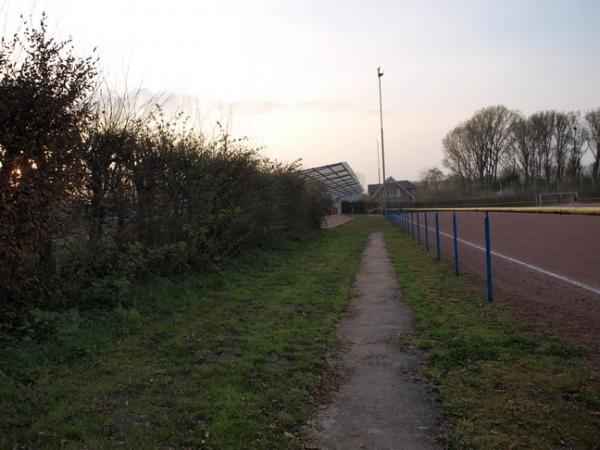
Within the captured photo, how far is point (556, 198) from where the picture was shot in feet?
199

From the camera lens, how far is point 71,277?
6238mm

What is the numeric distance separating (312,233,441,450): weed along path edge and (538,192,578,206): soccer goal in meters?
57.6

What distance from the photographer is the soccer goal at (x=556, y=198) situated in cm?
5763

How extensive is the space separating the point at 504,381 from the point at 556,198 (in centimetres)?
6318

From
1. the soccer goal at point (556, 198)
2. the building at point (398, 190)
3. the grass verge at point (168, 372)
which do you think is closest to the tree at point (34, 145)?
the grass verge at point (168, 372)

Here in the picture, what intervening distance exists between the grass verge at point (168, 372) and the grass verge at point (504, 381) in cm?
113

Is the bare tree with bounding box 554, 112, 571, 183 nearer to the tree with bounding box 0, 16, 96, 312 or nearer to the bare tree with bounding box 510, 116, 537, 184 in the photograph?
the bare tree with bounding box 510, 116, 537, 184

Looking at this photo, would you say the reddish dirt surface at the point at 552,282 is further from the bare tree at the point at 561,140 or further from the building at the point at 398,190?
the building at the point at 398,190

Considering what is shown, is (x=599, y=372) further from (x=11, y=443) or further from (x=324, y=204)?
(x=324, y=204)

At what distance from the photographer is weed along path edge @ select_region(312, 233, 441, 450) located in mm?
3395

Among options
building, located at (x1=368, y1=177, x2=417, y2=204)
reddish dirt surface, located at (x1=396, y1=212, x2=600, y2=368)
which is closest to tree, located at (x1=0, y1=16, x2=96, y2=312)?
reddish dirt surface, located at (x1=396, y1=212, x2=600, y2=368)

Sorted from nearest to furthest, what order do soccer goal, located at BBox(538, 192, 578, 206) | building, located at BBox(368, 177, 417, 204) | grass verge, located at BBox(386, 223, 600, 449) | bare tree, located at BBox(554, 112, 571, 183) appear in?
grass verge, located at BBox(386, 223, 600, 449) → soccer goal, located at BBox(538, 192, 578, 206) → bare tree, located at BBox(554, 112, 571, 183) → building, located at BBox(368, 177, 417, 204)

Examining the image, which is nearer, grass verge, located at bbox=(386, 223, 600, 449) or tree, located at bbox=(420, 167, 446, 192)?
grass verge, located at bbox=(386, 223, 600, 449)

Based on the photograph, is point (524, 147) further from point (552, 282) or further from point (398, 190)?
point (552, 282)
